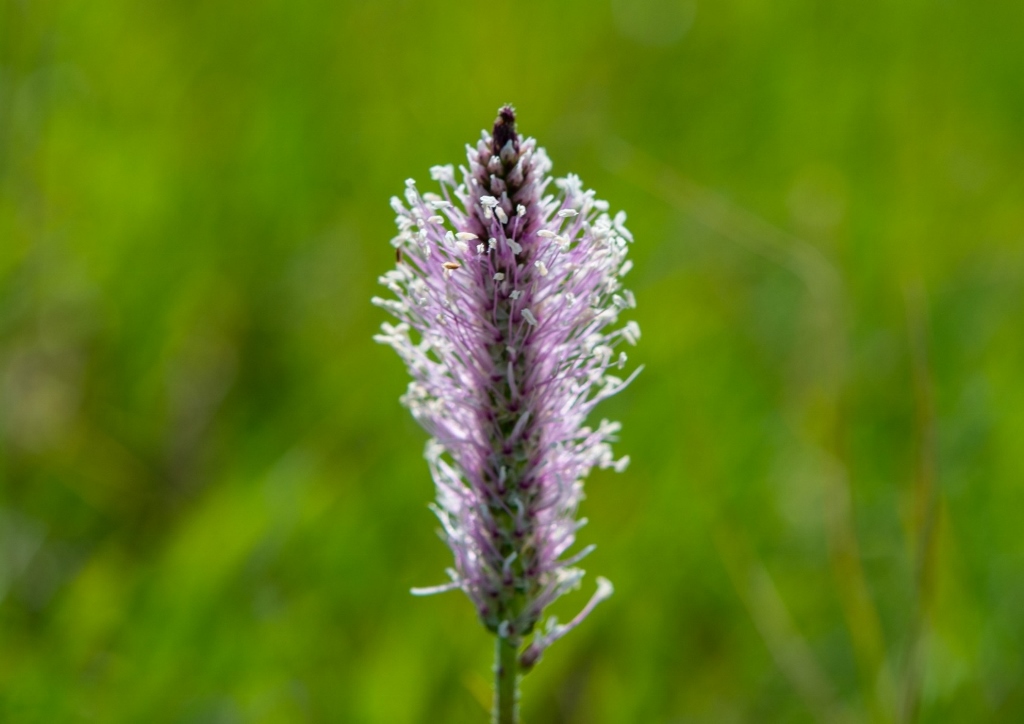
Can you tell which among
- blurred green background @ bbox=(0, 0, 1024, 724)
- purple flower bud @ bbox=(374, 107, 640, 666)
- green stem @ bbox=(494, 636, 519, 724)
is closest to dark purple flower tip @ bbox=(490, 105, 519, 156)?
purple flower bud @ bbox=(374, 107, 640, 666)

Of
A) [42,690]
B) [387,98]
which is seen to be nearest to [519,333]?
[42,690]

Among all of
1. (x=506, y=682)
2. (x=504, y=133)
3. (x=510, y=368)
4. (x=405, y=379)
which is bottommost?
(x=506, y=682)

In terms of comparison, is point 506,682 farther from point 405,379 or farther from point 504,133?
point 405,379

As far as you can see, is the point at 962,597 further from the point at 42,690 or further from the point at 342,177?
the point at 342,177

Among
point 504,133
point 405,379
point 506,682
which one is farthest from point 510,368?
point 405,379

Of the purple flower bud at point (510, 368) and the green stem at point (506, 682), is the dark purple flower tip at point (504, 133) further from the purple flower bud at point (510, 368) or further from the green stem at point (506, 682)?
the green stem at point (506, 682)

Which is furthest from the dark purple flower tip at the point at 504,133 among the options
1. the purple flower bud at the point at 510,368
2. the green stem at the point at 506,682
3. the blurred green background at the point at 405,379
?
the blurred green background at the point at 405,379

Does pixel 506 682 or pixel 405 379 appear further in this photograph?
pixel 405 379
